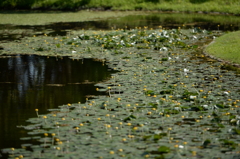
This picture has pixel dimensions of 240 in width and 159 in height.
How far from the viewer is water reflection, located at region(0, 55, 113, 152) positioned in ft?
28.3

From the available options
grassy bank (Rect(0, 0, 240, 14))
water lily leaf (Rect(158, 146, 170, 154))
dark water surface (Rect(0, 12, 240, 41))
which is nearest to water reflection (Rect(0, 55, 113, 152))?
water lily leaf (Rect(158, 146, 170, 154))

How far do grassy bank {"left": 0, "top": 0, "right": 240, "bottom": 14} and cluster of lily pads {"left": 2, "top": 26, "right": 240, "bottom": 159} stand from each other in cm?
1873

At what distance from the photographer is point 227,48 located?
15.4 m

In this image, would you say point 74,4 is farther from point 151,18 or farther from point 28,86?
point 28,86

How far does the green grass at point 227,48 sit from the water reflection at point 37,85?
4.30 metres

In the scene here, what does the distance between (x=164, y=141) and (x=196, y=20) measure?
2186cm

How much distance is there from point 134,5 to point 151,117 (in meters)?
28.1

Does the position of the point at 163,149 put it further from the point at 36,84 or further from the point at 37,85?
the point at 36,84

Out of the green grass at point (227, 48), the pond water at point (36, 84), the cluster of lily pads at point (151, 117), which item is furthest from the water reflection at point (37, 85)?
the green grass at point (227, 48)

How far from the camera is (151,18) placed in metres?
29.8

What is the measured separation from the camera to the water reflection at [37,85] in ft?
28.3

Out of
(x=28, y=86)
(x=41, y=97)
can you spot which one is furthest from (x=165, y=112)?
(x=28, y=86)

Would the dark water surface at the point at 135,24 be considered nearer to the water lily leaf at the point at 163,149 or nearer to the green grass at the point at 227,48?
the green grass at the point at 227,48

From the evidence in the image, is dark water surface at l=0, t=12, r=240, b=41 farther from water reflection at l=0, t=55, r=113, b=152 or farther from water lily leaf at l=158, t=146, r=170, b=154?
water lily leaf at l=158, t=146, r=170, b=154
